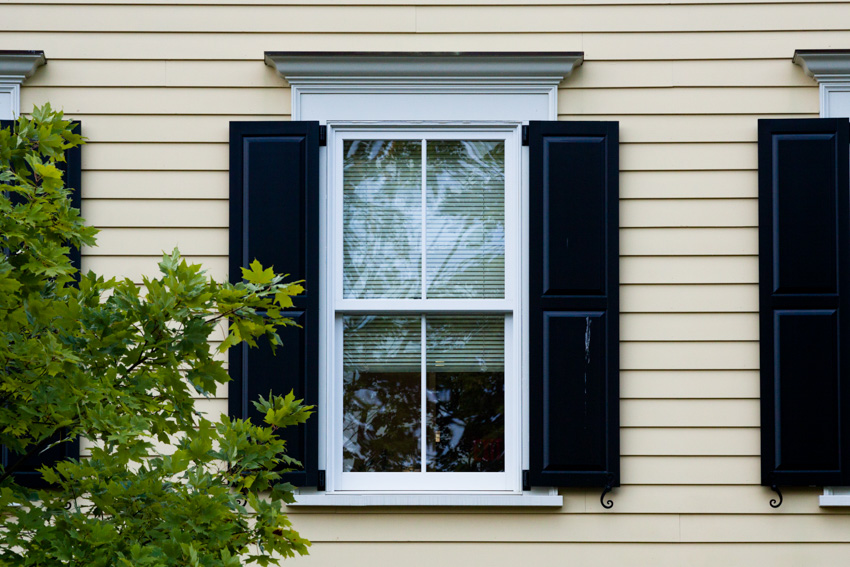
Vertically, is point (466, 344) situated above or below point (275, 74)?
below

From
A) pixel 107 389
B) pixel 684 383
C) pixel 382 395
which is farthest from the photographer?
pixel 382 395

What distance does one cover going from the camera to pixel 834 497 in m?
3.87

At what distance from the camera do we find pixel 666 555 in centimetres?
393

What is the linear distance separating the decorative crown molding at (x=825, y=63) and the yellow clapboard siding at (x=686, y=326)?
1.21 metres

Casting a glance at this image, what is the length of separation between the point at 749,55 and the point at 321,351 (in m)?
2.52

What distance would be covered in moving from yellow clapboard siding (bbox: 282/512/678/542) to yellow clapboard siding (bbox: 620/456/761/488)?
18 centimetres

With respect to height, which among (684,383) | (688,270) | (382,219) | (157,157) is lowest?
(684,383)

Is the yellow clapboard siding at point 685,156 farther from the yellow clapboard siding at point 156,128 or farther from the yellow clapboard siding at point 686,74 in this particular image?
the yellow clapboard siding at point 156,128

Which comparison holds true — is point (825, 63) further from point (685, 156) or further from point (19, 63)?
point (19, 63)

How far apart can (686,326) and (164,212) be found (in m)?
2.56

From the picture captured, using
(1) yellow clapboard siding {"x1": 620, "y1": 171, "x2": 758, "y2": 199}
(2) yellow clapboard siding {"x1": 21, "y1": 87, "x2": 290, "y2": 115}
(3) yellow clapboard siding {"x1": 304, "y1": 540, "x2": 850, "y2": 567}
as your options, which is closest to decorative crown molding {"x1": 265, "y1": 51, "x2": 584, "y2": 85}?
(2) yellow clapboard siding {"x1": 21, "y1": 87, "x2": 290, "y2": 115}

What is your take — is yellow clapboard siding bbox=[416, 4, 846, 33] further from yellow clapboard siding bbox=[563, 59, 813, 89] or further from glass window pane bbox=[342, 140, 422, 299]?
glass window pane bbox=[342, 140, 422, 299]

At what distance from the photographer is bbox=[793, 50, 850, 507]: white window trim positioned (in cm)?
400

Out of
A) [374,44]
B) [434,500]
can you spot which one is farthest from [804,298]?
[374,44]
